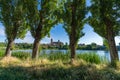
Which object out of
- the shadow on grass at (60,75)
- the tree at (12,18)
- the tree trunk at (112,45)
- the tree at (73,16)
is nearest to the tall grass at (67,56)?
the tree at (73,16)

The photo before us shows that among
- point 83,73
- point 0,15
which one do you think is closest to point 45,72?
point 83,73

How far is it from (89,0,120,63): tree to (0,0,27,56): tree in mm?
6027

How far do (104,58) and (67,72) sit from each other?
742 centimetres

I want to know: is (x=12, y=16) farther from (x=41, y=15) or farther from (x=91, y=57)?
(x=91, y=57)

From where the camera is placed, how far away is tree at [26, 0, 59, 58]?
16.7m

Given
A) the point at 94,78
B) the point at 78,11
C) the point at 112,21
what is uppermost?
the point at 78,11

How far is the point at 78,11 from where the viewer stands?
48.9 feet

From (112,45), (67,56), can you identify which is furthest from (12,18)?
(112,45)

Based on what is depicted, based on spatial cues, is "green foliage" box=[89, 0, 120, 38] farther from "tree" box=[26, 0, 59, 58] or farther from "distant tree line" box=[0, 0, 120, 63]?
"tree" box=[26, 0, 59, 58]

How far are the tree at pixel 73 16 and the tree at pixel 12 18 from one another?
14.2ft

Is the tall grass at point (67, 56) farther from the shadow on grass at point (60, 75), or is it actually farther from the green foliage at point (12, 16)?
the shadow on grass at point (60, 75)

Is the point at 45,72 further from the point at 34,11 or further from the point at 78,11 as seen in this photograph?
the point at 34,11

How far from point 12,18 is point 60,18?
15.3ft

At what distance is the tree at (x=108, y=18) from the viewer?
13148mm
